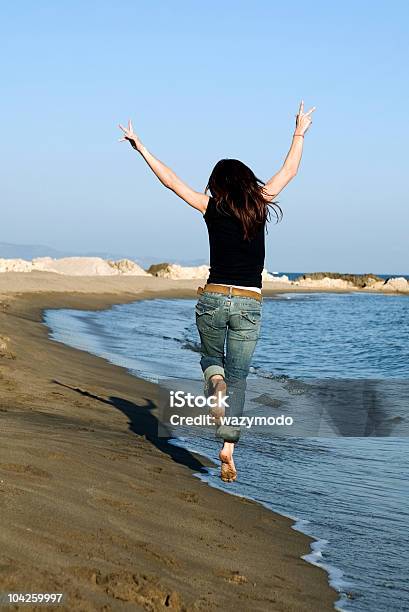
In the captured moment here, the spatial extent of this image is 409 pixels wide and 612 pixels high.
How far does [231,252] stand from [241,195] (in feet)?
1.16

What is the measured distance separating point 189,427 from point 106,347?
28.5ft

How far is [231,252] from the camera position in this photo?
512 cm

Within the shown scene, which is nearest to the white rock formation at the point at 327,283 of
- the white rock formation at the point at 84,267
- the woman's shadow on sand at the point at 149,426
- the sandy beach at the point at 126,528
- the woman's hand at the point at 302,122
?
the white rock formation at the point at 84,267

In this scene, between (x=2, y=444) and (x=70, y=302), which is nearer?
(x=2, y=444)

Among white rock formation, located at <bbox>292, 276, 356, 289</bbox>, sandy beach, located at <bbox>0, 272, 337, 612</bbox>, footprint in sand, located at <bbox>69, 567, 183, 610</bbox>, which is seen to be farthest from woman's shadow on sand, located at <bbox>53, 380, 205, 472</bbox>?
white rock formation, located at <bbox>292, 276, 356, 289</bbox>

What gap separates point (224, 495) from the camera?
5.55m

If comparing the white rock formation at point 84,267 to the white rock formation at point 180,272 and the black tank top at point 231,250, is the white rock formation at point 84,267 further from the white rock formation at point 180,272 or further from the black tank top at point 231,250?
the black tank top at point 231,250

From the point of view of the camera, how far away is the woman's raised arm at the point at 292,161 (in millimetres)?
5254

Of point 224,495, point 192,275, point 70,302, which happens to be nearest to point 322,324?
point 70,302

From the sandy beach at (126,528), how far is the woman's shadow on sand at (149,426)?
3 cm

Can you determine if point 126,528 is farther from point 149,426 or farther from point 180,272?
point 180,272

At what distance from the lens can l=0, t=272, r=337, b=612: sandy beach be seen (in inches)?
130

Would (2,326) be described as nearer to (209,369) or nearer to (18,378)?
(18,378)

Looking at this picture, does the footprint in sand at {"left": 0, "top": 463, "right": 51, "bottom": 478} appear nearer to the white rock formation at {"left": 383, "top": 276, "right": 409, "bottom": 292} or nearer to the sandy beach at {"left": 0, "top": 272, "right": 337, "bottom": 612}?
the sandy beach at {"left": 0, "top": 272, "right": 337, "bottom": 612}
